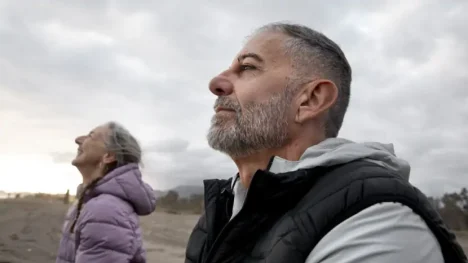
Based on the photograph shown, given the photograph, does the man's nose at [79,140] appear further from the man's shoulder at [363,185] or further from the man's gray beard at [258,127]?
the man's shoulder at [363,185]

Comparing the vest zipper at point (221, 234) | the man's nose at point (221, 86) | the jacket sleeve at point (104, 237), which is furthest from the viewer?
the jacket sleeve at point (104, 237)

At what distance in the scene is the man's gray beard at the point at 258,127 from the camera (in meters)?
1.93

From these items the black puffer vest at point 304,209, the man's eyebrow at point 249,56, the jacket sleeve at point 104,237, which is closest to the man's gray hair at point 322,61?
the man's eyebrow at point 249,56

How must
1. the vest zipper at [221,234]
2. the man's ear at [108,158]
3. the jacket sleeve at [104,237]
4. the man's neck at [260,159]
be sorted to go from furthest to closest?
the man's ear at [108,158] → the jacket sleeve at [104,237] → the man's neck at [260,159] → the vest zipper at [221,234]

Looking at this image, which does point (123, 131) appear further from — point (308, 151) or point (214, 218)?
point (308, 151)

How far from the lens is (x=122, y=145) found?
4.01 metres

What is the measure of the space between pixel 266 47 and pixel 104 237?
1954 millimetres

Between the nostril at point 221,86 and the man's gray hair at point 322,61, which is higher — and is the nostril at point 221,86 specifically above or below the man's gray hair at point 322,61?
below

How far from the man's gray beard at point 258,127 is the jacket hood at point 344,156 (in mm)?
191

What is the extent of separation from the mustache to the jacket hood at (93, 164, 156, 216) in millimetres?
1866

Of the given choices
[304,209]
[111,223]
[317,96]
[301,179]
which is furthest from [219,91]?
[111,223]

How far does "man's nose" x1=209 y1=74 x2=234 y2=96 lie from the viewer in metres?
2.02

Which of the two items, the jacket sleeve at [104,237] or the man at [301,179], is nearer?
the man at [301,179]

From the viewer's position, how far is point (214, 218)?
6.18 feet
